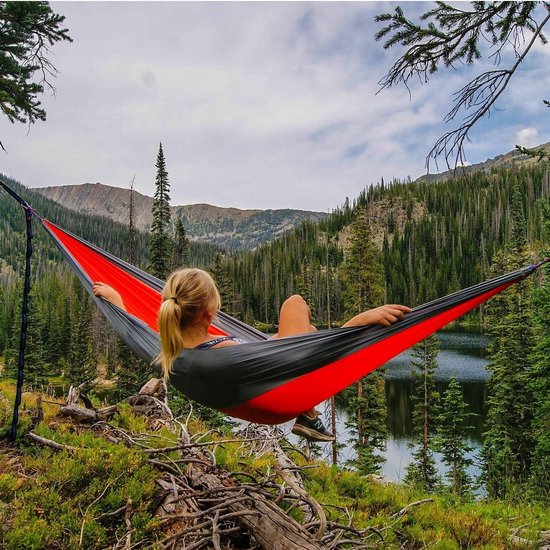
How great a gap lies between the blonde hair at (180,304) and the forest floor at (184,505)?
0.73 metres

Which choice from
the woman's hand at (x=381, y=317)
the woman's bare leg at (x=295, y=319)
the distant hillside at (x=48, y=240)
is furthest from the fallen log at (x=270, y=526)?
the distant hillside at (x=48, y=240)

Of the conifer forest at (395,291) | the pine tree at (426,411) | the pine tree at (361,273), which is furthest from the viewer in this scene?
the pine tree at (361,273)

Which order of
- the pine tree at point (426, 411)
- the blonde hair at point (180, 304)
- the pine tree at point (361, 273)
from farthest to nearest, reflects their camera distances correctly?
the pine tree at point (361, 273) < the pine tree at point (426, 411) < the blonde hair at point (180, 304)

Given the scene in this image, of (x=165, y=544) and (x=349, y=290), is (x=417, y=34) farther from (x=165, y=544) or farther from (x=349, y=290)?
(x=349, y=290)

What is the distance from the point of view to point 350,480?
3.39 m

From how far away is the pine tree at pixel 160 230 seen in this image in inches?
613

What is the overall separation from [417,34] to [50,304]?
48.4 m

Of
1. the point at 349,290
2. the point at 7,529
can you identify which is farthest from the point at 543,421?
the point at 7,529

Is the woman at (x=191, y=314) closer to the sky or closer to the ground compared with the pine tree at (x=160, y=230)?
closer to the ground

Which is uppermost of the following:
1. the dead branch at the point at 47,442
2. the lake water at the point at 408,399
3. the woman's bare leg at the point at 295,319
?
the woman's bare leg at the point at 295,319

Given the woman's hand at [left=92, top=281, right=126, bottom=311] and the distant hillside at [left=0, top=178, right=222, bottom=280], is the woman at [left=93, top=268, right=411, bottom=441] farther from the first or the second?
the distant hillside at [left=0, top=178, right=222, bottom=280]

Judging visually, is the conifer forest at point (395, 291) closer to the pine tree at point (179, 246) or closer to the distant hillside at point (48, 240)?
the pine tree at point (179, 246)

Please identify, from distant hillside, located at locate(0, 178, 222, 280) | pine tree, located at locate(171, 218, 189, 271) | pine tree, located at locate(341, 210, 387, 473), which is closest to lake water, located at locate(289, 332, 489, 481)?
pine tree, located at locate(341, 210, 387, 473)

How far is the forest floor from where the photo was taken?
1.89 m
